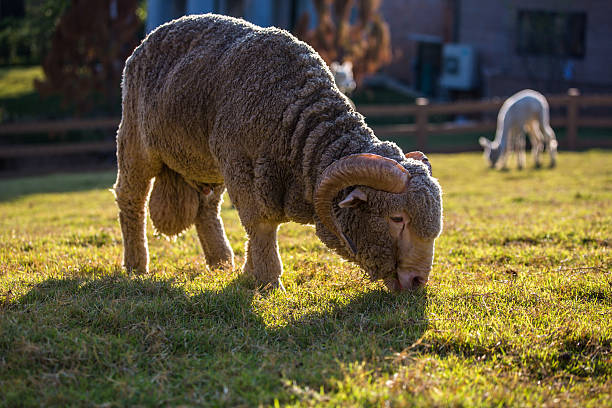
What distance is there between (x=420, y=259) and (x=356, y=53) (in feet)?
73.3

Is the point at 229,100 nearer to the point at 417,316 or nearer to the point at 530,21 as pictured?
the point at 417,316

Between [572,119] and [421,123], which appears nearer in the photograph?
[421,123]

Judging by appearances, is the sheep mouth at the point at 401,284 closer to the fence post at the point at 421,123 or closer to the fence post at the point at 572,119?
the fence post at the point at 421,123

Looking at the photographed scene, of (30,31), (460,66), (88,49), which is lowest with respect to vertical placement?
(460,66)

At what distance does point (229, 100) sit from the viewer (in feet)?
17.0

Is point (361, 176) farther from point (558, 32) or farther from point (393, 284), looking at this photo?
point (558, 32)

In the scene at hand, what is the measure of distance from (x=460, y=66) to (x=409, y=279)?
23.5 meters

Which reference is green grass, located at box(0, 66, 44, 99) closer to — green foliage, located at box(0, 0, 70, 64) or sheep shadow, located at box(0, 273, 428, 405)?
green foliage, located at box(0, 0, 70, 64)

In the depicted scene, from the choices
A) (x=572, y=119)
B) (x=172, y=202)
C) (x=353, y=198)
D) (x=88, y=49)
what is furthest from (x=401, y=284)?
(x=88, y=49)

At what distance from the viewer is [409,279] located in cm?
473

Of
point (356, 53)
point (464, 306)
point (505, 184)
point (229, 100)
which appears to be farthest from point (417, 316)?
point (356, 53)

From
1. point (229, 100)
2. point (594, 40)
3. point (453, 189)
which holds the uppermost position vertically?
point (594, 40)

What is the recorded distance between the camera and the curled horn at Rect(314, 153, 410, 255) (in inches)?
175

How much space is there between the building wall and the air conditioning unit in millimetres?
452
